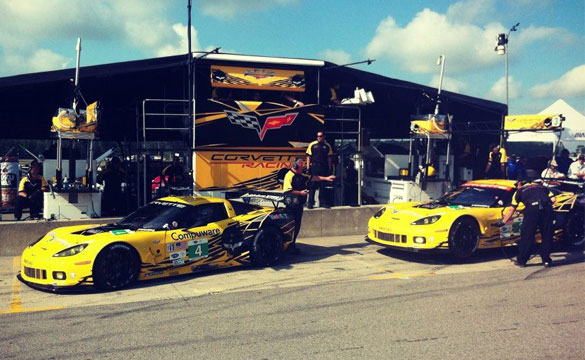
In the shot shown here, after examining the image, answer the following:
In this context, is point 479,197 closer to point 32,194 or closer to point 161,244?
point 161,244

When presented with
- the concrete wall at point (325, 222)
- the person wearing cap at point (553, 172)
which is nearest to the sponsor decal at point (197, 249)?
the concrete wall at point (325, 222)

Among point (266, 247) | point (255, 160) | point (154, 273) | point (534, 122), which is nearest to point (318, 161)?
point (255, 160)

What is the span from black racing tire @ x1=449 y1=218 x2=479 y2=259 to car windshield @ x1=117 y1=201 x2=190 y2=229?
4658 mm

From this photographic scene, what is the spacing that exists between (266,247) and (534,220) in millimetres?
4693

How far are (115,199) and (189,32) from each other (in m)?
4.44

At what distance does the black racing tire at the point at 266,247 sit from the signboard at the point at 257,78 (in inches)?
237

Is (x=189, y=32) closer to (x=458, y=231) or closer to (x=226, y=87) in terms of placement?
(x=226, y=87)

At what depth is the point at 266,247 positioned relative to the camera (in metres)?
9.12

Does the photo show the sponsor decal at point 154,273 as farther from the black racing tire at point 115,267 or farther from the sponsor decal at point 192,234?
the sponsor decal at point 192,234

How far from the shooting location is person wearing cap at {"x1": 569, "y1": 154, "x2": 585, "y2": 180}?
16828mm

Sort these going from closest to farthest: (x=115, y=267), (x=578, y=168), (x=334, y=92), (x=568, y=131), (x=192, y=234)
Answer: (x=115, y=267) → (x=192, y=234) → (x=334, y=92) → (x=578, y=168) → (x=568, y=131)

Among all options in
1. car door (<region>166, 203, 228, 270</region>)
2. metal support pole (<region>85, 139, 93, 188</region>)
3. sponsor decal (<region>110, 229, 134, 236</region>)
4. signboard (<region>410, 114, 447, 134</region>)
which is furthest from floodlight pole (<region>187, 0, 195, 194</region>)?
signboard (<region>410, 114, 447, 134</region>)

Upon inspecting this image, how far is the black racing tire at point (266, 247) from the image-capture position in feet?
29.3

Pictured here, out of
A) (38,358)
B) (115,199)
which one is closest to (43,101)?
(115,199)
